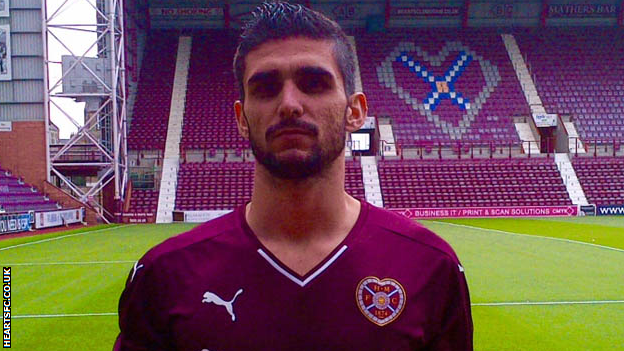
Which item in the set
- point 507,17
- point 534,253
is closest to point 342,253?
point 534,253

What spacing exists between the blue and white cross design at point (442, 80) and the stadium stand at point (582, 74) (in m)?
4.54

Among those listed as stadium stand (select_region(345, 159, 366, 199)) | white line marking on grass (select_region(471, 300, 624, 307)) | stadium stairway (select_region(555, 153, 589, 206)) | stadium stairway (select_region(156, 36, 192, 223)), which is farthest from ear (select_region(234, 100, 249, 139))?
stadium stairway (select_region(555, 153, 589, 206))

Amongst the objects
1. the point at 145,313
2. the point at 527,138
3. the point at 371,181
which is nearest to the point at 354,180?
the point at 371,181

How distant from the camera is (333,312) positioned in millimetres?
1861

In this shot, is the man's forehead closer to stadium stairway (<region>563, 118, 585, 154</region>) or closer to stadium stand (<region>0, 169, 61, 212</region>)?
stadium stand (<region>0, 169, 61, 212</region>)

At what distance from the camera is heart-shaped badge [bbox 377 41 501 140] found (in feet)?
104

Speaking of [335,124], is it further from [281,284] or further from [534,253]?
[534,253]

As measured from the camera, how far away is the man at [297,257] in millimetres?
1853

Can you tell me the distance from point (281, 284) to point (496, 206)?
82.5 ft

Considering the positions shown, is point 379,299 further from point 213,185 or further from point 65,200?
point 213,185

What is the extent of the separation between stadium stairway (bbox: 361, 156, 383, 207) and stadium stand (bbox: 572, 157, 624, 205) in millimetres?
10264

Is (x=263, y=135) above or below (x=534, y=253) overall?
above

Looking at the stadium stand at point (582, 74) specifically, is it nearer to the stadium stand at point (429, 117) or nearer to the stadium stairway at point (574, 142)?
the stadium stand at point (429, 117)

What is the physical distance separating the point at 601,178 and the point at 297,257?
29.7 m
